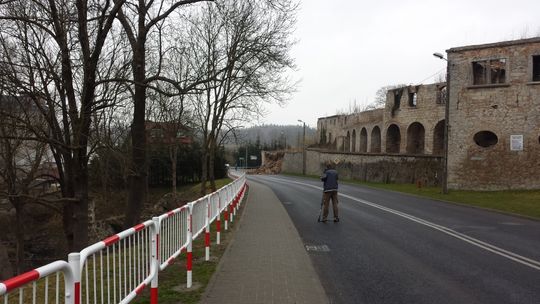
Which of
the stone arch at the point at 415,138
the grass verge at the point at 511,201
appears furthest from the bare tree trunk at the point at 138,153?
the stone arch at the point at 415,138

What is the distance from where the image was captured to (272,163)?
89562mm

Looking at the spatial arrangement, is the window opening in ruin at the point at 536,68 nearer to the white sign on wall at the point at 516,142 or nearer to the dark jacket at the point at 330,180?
the white sign on wall at the point at 516,142

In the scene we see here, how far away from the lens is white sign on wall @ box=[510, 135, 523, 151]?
30.4 metres

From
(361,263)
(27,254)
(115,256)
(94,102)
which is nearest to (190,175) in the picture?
(27,254)

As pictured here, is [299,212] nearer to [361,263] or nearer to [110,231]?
[361,263]

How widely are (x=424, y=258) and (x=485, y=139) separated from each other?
89.0 ft

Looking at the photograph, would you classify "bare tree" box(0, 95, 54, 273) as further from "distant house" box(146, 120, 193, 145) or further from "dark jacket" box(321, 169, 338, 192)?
"dark jacket" box(321, 169, 338, 192)

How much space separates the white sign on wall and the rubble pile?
179 ft

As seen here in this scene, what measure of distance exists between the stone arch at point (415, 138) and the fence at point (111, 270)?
138 ft

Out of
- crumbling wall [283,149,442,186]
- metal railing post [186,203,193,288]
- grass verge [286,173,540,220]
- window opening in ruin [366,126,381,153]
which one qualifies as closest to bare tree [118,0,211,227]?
metal railing post [186,203,193,288]

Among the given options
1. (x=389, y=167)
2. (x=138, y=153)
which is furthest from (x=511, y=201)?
(x=138, y=153)

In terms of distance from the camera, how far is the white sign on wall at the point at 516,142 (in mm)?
30406

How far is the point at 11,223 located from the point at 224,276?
2354 centimetres

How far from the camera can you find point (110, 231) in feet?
92.5
